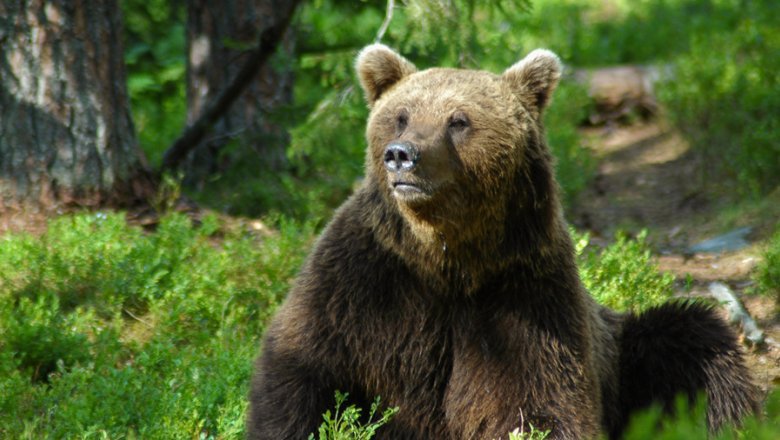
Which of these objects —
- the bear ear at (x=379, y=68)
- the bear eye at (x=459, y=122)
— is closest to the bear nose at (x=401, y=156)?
the bear eye at (x=459, y=122)

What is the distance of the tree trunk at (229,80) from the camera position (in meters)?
9.84

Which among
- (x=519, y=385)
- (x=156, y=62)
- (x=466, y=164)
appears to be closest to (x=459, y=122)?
(x=466, y=164)

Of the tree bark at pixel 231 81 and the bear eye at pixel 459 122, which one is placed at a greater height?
the bear eye at pixel 459 122

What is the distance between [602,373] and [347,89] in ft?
11.7

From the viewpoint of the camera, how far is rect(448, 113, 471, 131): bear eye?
501 centimetres

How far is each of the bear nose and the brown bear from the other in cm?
16

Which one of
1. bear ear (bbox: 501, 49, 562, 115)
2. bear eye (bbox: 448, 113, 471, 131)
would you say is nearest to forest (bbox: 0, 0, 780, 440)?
bear ear (bbox: 501, 49, 562, 115)

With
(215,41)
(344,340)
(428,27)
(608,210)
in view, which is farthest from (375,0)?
(344,340)

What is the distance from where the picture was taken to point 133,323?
22.1ft

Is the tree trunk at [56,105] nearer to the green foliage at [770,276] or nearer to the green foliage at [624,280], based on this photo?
the green foliage at [624,280]

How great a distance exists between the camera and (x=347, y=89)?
832 centimetres

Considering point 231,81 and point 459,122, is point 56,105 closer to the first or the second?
point 231,81

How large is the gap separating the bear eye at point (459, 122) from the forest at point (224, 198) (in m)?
1.27

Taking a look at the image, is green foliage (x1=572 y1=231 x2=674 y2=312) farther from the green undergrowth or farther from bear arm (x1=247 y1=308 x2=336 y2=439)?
bear arm (x1=247 y1=308 x2=336 y2=439)
